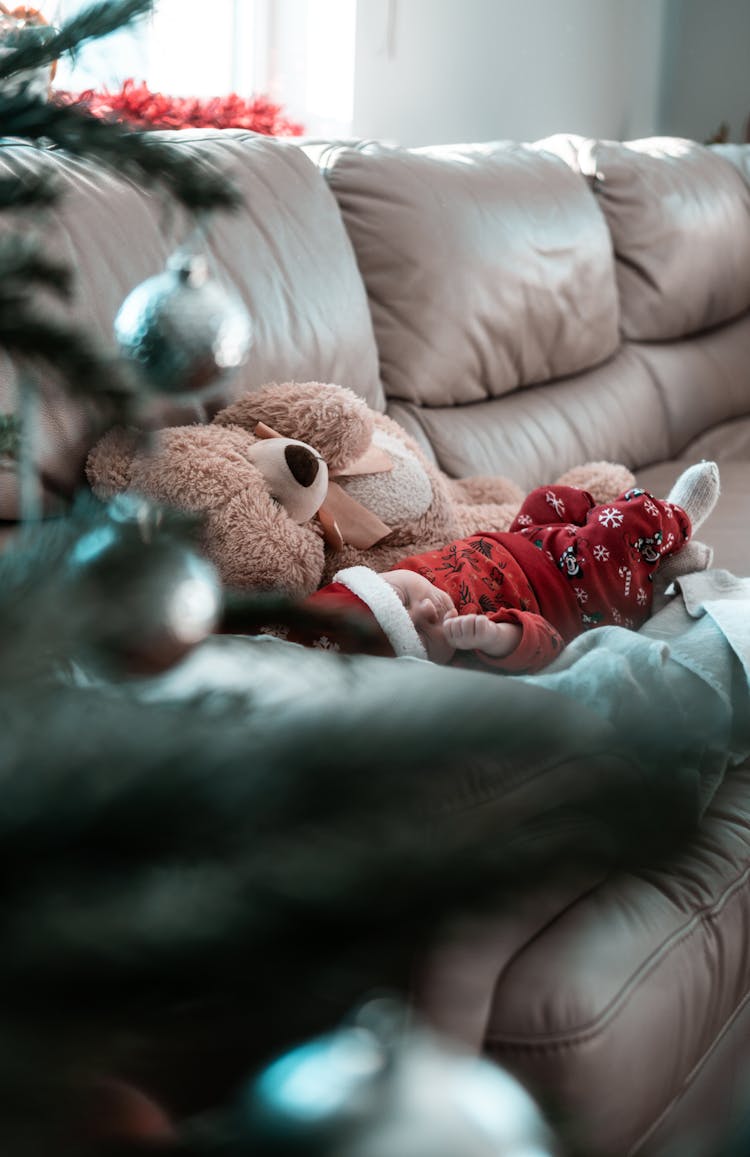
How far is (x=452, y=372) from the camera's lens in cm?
216

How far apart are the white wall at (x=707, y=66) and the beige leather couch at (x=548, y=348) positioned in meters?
1.98

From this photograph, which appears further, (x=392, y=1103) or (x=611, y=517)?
(x=611, y=517)

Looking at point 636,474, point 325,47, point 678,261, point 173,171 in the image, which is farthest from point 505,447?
point 173,171

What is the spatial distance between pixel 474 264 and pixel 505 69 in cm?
212

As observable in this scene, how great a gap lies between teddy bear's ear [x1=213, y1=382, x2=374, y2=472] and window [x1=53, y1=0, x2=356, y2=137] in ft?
6.07

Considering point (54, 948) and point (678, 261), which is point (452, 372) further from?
point (54, 948)

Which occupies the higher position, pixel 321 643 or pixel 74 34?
pixel 74 34

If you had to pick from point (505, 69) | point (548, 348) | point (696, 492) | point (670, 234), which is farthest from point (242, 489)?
point (505, 69)

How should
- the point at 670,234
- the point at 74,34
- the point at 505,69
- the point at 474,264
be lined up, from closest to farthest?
the point at 74,34 → the point at 474,264 → the point at 670,234 → the point at 505,69

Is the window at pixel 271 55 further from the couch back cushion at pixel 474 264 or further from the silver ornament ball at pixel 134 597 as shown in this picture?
the silver ornament ball at pixel 134 597

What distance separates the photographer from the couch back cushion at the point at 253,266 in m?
1.30

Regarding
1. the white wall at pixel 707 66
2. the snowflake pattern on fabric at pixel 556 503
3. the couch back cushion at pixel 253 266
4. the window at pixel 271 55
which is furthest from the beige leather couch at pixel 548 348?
the white wall at pixel 707 66

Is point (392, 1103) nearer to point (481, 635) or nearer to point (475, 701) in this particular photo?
point (475, 701)

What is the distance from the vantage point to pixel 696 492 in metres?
1.67
